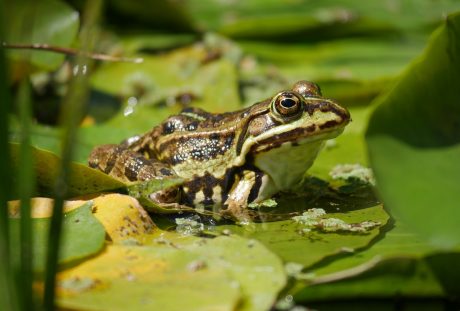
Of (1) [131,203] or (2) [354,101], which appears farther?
(2) [354,101]

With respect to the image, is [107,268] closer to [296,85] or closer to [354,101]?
[296,85]

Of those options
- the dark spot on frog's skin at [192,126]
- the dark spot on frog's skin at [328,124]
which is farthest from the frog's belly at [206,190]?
the dark spot on frog's skin at [328,124]

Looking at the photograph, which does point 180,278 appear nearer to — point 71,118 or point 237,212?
point 71,118

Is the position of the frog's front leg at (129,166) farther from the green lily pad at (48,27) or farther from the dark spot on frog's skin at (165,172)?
the green lily pad at (48,27)

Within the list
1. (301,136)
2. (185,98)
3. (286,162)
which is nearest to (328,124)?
(301,136)

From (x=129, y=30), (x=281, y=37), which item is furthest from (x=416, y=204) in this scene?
(x=129, y=30)

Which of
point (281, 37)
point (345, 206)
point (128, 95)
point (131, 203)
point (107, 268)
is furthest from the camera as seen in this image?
point (281, 37)

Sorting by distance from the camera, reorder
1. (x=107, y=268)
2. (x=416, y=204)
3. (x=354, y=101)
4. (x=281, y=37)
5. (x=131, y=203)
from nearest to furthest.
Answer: (x=416, y=204), (x=107, y=268), (x=131, y=203), (x=354, y=101), (x=281, y=37)
